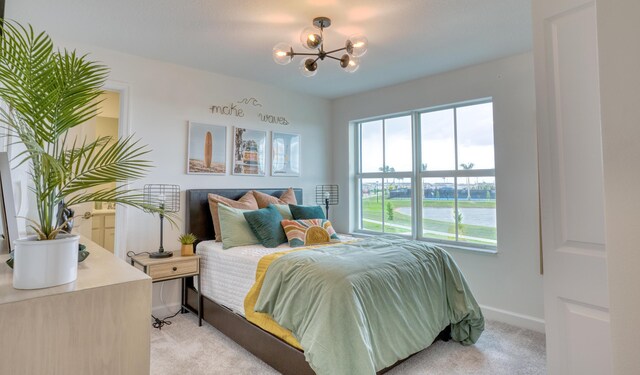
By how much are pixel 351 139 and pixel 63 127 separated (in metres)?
3.72

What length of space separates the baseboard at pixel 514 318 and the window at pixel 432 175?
0.63m

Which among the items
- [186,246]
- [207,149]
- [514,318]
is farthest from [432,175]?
[186,246]

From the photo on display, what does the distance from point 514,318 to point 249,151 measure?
3242 millimetres

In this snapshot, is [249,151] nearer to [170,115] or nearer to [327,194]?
[170,115]

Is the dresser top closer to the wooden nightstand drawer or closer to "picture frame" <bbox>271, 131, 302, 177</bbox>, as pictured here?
the wooden nightstand drawer

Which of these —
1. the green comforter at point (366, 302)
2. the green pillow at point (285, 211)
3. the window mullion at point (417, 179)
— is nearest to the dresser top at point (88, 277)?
the green comforter at point (366, 302)

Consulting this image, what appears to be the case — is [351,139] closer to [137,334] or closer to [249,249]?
[249,249]

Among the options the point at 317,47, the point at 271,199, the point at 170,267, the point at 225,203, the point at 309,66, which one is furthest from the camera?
the point at 271,199

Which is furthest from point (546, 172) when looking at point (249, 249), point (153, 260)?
point (153, 260)

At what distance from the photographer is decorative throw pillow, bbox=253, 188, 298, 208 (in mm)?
3629

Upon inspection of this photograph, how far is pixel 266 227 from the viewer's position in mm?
2998

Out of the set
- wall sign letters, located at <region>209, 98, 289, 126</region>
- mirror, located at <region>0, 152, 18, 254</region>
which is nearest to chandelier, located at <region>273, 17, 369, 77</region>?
wall sign letters, located at <region>209, 98, 289, 126</region>

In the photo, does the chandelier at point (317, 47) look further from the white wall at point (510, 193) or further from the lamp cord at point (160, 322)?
the lamp cord at point (160, 322)

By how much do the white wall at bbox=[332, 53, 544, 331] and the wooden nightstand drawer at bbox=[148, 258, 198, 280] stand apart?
2.64 metres
